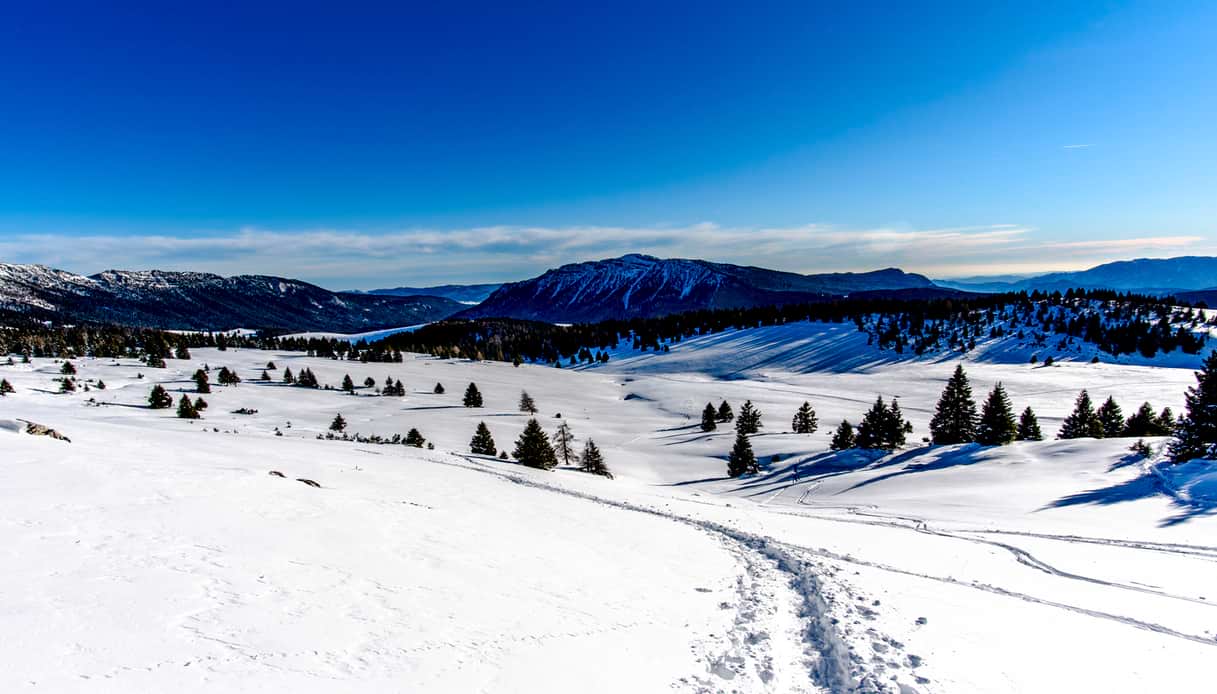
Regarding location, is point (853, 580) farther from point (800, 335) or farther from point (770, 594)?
point (800, 335)

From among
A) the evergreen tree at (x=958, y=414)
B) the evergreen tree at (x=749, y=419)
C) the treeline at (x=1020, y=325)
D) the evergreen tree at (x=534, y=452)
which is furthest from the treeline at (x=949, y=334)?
the evergreen tree at (x=958, y=414)

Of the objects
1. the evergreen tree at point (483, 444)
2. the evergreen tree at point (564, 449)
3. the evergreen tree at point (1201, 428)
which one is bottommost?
the evergreen tree at point (564, 449)

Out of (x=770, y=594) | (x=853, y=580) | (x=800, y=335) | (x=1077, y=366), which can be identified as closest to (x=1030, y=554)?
(x=853, y=580)

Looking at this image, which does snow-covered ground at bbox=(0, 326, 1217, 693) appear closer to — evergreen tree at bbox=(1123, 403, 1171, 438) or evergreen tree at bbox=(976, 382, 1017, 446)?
evergreen tree at bbox=(976, 382, 1017, 446)

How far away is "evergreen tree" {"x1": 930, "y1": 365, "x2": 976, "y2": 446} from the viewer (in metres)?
50.4

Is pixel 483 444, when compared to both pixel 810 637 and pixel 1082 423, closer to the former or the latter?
pixel 810 637

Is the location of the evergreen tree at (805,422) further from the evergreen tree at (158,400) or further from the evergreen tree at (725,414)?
the evergreen tree at (158,400)

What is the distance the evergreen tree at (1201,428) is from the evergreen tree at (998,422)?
10168 mm

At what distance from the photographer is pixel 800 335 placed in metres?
175

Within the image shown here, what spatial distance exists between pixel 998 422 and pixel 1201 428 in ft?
39.5

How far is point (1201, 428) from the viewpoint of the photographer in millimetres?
33219

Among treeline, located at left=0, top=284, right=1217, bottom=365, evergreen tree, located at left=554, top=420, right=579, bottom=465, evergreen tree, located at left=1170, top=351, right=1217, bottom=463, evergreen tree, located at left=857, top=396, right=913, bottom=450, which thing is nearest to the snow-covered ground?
evergreen tree, located at left=1170, top=351, right=1217, bottom=463

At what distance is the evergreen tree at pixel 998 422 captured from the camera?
144 ft

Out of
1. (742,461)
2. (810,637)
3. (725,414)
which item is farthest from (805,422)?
(810,637)
